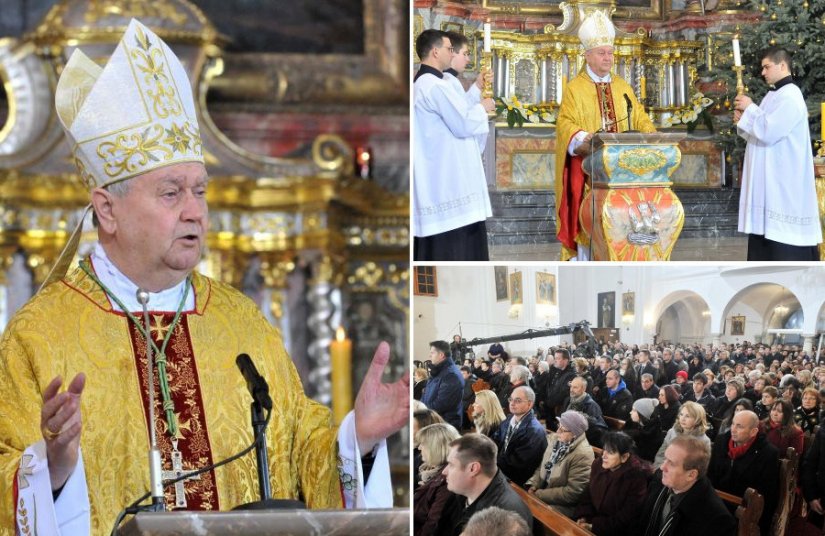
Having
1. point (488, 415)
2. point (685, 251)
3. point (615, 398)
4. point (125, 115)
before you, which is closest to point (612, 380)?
point (615, 398)

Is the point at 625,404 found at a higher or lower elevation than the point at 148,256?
lower

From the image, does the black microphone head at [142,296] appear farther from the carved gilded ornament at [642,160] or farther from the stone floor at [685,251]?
the stone floor at [685,251]

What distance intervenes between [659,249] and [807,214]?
64.6 inches

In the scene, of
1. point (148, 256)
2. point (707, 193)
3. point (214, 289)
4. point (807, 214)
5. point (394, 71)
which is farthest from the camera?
point (707, 193)

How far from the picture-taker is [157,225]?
13.7 ft

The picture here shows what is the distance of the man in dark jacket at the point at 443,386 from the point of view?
4367 mm

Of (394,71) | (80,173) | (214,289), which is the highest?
(394,71)

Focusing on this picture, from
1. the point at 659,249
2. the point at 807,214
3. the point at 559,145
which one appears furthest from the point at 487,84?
the point at 807,214

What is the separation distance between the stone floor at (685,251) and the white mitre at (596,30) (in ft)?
5.32

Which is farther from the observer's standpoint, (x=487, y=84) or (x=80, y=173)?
(x=487, y=84)

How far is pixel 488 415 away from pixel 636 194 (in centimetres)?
216

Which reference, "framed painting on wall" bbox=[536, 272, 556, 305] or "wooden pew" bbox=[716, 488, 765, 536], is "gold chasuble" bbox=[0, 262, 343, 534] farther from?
"wooden pew" bbox=[716, 488, 765, 536]

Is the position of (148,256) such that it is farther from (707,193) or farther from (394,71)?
(707,193)

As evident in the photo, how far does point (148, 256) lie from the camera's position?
4.21 m
